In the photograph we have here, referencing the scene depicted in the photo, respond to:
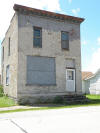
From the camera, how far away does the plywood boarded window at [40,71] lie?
14751 mm

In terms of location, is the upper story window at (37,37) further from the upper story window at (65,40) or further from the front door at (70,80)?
the front door at (70,80)

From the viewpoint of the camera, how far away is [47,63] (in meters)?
15.6

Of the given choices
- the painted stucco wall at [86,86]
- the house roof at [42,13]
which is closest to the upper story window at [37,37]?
the house roof at [42,13]

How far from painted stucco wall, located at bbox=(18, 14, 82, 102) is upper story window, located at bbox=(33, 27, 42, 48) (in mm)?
292

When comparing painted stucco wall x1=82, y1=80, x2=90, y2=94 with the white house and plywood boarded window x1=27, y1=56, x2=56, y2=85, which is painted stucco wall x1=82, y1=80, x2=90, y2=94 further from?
plywood boarded window x1=27, y1=56, x2=56, y2=85

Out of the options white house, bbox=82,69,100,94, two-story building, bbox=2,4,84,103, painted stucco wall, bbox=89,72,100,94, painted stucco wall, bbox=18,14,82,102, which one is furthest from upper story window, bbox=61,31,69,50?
painted stucco wall, bbox=89,72,100,94

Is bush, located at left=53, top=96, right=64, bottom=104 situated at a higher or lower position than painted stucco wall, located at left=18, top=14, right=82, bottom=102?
lower

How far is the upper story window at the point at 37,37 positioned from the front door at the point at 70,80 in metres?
3.94

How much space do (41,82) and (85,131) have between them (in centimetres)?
957

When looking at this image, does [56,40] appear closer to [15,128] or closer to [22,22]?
[22,22]

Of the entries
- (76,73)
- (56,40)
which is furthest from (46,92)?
(56,40)

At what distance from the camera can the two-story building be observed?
14.5m

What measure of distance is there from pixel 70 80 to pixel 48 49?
12.4 ft

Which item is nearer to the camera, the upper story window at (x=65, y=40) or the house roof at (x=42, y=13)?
the house roof at (x=42, y=13)
